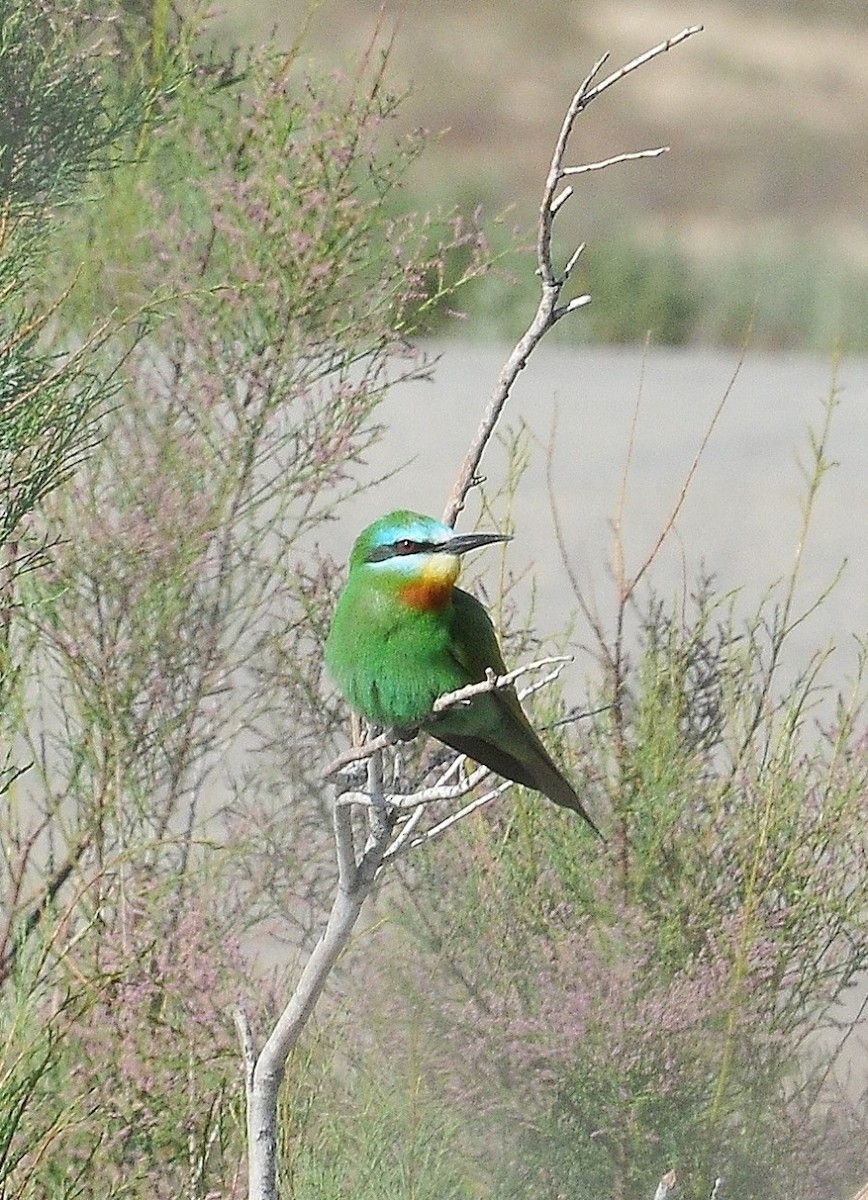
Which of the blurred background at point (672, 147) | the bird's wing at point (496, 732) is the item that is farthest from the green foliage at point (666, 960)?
the blurred background at point (672, 147)

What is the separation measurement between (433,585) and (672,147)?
4.06 ft

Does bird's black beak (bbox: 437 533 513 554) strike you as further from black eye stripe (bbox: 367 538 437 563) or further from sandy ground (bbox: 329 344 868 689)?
sandy ground (bbox: 329 344 868 689)

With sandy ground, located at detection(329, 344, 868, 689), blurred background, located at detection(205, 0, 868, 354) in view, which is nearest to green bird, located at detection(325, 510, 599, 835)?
sandy ground, located at detection(329, 344, 868, 689)

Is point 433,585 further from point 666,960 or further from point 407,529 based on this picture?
point 666,960

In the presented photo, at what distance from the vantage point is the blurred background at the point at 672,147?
160cm

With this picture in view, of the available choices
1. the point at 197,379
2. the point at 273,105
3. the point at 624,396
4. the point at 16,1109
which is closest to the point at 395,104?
the point at 273,105

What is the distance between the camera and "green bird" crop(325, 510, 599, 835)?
743 millimetres

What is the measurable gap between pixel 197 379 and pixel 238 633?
149 mm

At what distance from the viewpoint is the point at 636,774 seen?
3.29ft

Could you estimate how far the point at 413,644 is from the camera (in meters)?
0.76

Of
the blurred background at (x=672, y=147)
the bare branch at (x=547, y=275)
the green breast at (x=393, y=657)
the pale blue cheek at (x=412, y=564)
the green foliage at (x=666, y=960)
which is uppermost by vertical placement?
the blurred background at (x=672, y=147)

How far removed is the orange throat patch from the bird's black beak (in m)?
0.01

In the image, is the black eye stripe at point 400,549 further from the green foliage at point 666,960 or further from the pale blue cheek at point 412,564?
the green foliage at point 666,960

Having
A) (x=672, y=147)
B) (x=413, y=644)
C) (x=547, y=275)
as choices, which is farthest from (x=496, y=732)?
(x=672, y=147)
